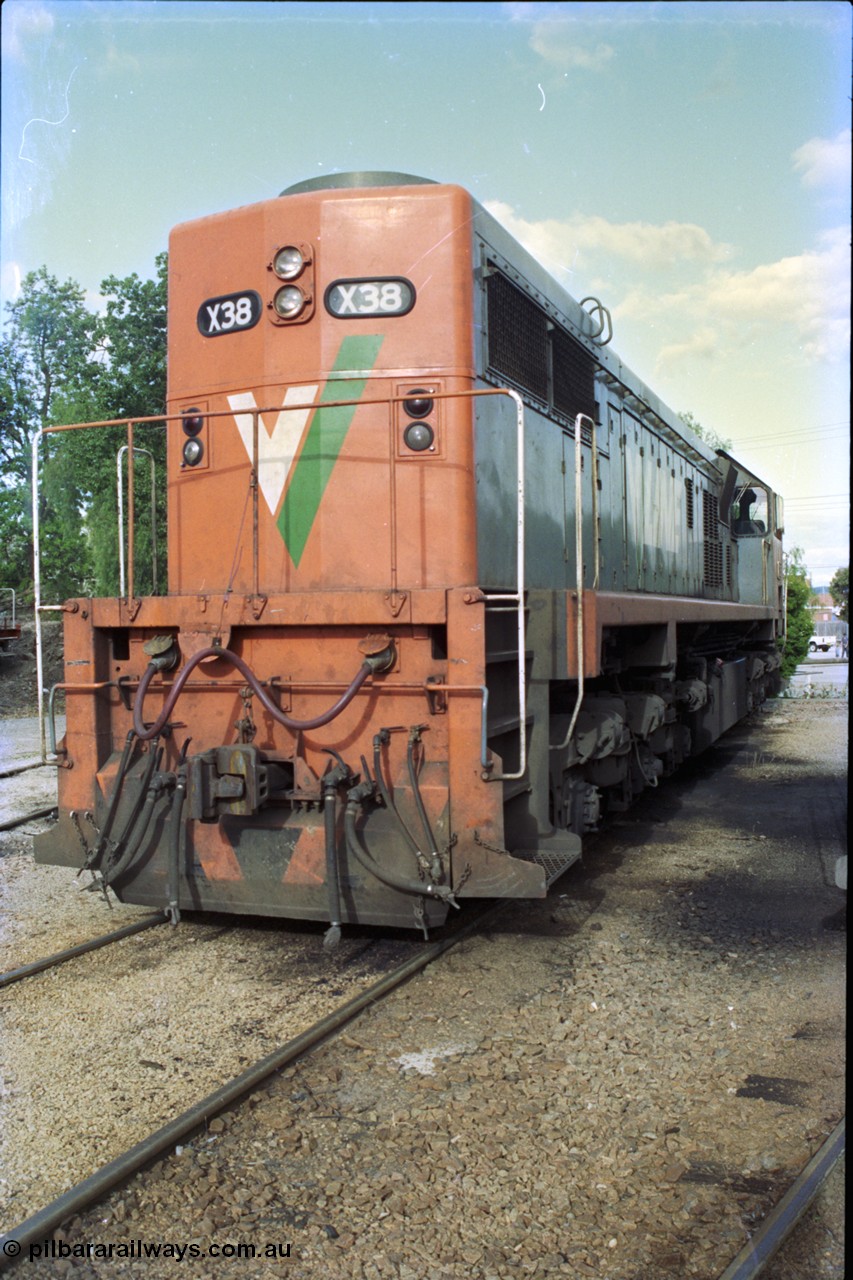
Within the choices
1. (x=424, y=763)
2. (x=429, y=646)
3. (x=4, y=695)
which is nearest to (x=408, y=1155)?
(x=424, y=763)

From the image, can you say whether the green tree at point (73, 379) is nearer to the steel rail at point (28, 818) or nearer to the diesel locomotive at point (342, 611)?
the steel rail at point (28, 818)

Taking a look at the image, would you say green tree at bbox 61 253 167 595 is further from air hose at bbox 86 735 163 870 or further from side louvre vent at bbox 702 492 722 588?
air hose at bbox 86 735 163 870

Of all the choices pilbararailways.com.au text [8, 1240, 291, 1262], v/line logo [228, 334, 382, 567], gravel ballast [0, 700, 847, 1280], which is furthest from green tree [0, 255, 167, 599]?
pilbararailways.com.au text [8, 1240, 291, 1262]

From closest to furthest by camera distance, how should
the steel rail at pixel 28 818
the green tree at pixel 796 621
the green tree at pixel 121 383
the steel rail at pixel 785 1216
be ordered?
the steel rail at pixel 785 1216 → the steel rail at pixel 28 818 → the green tree at pixel 121 383 → the green tree at pixel 796 621

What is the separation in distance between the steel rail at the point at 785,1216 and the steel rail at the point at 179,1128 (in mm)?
1588

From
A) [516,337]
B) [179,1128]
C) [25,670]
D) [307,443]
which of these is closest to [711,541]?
[516,337]

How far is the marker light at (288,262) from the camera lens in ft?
15.8

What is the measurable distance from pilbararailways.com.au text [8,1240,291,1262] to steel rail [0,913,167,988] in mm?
2013

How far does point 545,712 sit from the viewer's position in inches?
188

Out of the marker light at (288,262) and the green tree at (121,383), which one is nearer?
the marker light at (288,262)

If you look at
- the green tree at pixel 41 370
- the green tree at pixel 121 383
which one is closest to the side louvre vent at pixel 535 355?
the green tree at pixel 121 383

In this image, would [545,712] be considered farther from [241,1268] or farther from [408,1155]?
[241,1268]

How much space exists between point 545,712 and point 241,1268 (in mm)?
2844

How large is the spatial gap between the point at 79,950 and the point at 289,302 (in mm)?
3288
